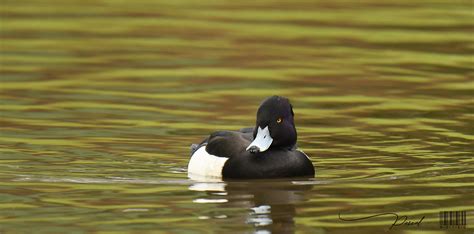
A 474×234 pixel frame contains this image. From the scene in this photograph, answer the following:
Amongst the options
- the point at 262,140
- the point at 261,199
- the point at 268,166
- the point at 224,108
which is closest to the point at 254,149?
the point at 262,140

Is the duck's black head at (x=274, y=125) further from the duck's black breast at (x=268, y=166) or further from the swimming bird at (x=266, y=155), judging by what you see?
the duck's black breast at (x=268, y=166)

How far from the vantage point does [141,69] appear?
776 inches

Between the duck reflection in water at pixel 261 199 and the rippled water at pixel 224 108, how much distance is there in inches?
0.9

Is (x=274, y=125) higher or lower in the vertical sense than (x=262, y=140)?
higher

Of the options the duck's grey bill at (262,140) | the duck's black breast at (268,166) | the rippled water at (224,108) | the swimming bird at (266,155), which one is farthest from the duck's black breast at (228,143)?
the rippled water at (224,108)

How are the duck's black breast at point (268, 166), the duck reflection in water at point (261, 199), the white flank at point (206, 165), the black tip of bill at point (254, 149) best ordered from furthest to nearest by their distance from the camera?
the white flank at point (206, 165) < the duck's black breast at point (268, 166) < the black tip of bill at point (254, 149) < the duck reflection in water at point (261, 199)

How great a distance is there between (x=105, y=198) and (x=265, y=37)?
1109 centimetres

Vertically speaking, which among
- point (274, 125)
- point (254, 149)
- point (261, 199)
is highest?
point (274, 125)

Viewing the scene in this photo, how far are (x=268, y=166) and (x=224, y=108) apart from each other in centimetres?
398

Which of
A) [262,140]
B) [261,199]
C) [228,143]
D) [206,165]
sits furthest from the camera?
[228,143]

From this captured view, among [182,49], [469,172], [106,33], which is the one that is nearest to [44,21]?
[106,33]

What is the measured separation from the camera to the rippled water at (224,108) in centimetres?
1173

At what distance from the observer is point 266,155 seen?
13102 millimetres

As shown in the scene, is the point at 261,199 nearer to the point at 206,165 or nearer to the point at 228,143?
the point at 206,165
